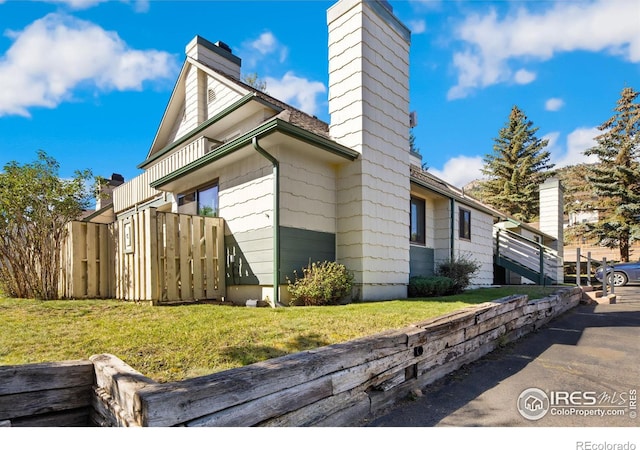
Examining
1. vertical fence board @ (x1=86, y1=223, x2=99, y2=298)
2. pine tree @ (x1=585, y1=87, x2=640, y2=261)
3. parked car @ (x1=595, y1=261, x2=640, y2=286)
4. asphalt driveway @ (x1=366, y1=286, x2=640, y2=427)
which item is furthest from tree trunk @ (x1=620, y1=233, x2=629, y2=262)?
vertical fence board @ (x1=86, y1=223, x2=99, y2=298)

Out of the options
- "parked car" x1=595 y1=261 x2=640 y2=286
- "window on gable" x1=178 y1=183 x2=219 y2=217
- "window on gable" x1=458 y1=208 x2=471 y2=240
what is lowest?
"parked car" x1=595 y1=261 x2=640 y2=286

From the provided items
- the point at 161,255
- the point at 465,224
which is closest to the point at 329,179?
the point at 161,255

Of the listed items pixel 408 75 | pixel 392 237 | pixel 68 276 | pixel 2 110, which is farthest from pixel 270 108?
pixel 68 276

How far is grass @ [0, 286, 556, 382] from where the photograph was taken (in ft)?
9.50

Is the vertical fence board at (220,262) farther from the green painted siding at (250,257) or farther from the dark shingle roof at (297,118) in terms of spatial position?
the dark shingle roof at (297,118)

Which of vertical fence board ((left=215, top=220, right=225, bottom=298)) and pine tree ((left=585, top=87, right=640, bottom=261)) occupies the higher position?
pine tree ((left=585, top=87, right=640, bottom=261))

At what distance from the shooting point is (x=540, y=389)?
331 cm

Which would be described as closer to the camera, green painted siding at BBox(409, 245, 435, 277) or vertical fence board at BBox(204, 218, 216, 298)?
vertical fence board at BBox(204, 218, 216, 298)

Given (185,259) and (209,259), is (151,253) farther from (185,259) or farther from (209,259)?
(209,259)

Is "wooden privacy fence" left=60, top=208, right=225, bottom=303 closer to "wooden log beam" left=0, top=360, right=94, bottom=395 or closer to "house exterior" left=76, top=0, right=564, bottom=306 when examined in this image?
"house exterior" left=76, top=0, right=564, bottom=306

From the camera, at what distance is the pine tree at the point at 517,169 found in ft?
87.6

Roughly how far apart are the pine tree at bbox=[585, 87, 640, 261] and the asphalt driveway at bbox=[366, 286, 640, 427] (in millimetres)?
20160

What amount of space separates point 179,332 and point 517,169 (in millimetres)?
29624

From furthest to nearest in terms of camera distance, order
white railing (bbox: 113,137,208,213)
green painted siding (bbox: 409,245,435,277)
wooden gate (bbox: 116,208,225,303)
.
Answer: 1. green painted siding (bbox: 409,245,435,277)
2. white railing (bbox: 113,137,208,213)
3. wooden gate (bbox: 116,208,225,303)
